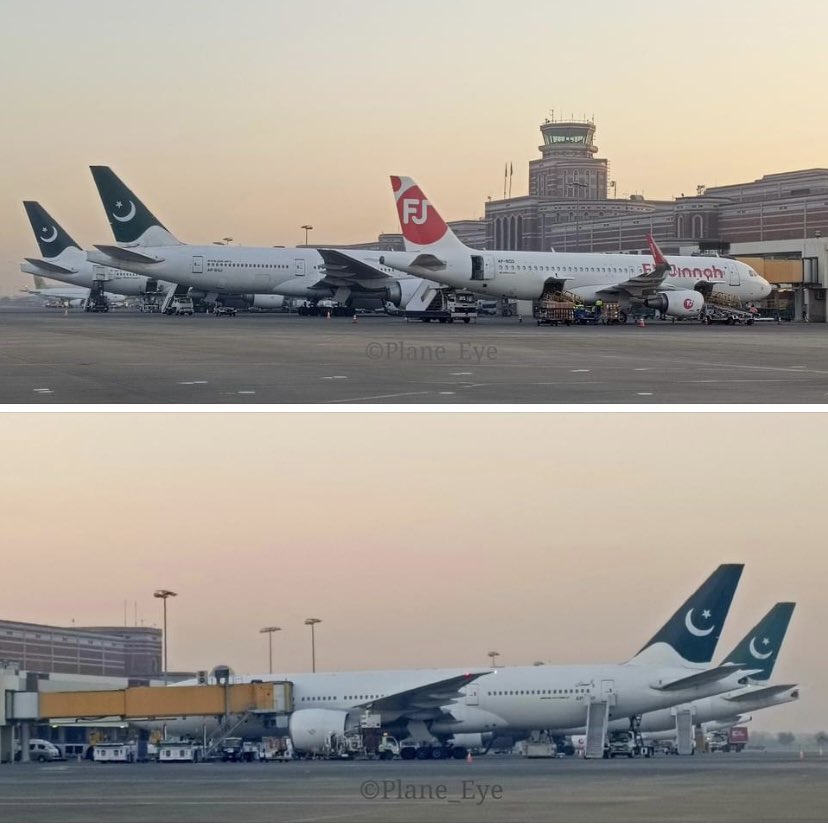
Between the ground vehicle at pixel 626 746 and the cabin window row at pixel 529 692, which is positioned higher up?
the cabin window row at pixel 529 692

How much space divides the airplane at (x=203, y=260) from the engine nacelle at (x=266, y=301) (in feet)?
8.35

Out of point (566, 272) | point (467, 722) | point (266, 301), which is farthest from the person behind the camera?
point (266, 301)

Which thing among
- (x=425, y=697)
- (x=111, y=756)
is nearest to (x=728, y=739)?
(x=425, y=697)

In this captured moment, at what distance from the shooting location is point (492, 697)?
5616 centimetres

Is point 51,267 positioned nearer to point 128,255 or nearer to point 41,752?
point 128,255

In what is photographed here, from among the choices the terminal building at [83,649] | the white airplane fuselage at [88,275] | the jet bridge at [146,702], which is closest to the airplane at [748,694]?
the jet bridge at [146,702]

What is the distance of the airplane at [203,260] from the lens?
94688mm

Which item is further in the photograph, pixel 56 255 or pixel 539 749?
pixel 56 255

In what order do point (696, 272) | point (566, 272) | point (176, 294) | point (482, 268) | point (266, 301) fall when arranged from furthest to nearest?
point (266, 301), point (176, 294), point (696, 272), point (566, 272), point (482, 268)

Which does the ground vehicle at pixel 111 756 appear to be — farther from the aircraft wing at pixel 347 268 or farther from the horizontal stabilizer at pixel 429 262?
the aircraft wing at pixel 347 268

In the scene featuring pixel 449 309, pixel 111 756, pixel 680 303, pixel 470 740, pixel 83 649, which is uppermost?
pixel 680 303

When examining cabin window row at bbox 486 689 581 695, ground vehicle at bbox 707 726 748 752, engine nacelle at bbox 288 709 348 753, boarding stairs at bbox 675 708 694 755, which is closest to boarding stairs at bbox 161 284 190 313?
ground vehicle at bbox 707 726 748 752

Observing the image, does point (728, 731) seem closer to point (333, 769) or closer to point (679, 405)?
point (333, 769)

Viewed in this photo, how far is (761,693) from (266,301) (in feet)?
163
